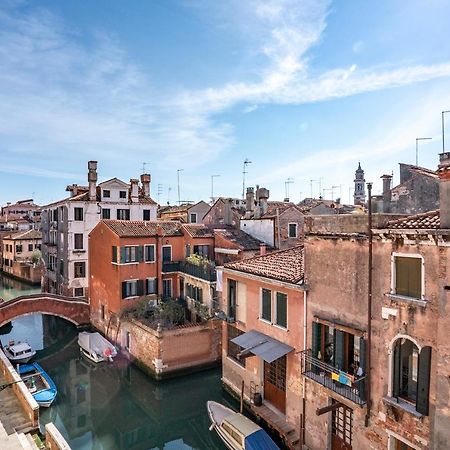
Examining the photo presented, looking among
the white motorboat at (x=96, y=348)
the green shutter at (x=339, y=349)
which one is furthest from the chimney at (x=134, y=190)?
the green shutter at (x=339, y=349)

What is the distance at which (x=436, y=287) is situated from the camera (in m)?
9.11

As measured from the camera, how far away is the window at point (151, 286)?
2642 centimetres

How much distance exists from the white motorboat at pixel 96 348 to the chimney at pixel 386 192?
60.6ft

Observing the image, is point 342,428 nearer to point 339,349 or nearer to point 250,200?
point 339,349

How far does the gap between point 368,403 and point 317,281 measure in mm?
3902

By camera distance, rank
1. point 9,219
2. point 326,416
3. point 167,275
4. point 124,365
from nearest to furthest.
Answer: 1. point 326,416
2. point 124,365
3. point 167,275
4. point 9,219

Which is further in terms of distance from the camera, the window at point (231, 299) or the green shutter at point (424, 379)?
the window at point (231, 299)

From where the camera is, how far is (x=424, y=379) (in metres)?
9.30

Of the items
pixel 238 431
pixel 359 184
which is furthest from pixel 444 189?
pixel 359 184

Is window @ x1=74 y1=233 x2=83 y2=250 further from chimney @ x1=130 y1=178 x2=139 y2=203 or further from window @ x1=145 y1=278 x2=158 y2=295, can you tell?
window @ x1=145 y1=278 x2=158 y2=295

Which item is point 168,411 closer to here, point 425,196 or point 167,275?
point 167,275

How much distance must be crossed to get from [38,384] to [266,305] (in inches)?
527

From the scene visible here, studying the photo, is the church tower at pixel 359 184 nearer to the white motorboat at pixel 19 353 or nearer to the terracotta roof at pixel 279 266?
the terracotta roof at pixel 279 266

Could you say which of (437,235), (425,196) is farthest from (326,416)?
(425,196)
